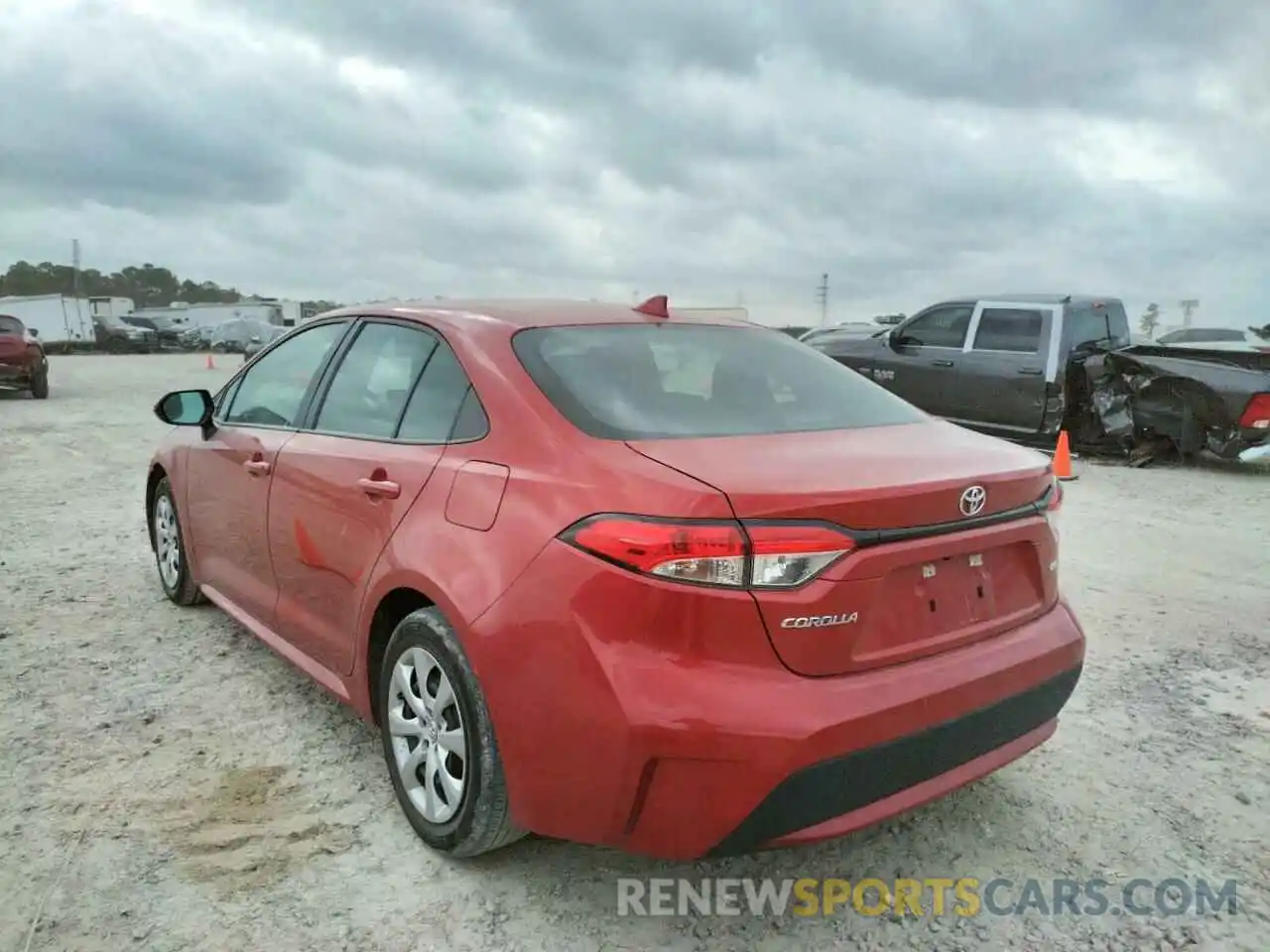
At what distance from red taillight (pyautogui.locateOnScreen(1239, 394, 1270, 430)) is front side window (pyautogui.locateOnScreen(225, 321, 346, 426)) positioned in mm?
9205

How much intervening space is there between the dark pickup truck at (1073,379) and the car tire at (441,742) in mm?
9136

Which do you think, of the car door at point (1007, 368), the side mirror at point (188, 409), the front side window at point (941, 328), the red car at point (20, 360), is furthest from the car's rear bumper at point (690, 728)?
the red car at point (20, 360)

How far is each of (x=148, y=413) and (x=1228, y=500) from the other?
46.8ft

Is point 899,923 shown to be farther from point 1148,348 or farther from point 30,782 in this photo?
point 1148,348

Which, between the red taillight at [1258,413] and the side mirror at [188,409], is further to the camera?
the red taillight at [1258,413]

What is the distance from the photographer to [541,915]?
2.42 metres

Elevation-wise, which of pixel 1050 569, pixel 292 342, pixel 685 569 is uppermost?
pixel 292 342

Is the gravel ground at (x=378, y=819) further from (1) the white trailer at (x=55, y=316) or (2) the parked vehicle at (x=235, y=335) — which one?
(1) the white trailer at (x=55, y=316)

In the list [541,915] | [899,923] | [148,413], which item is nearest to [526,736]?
[541,915]

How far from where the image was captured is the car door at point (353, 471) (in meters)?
2.80

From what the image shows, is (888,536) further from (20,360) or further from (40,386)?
(40,386)

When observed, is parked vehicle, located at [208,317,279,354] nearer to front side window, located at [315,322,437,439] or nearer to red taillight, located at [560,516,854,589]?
front side window, located at [315,322,437,439]

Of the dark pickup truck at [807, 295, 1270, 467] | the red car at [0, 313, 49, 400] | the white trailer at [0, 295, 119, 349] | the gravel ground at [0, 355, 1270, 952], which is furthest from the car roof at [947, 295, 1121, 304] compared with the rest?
the white trailer at [0, 295, 119, 349]

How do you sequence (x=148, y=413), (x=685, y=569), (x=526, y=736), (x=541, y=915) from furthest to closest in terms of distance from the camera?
(x=148, y=413) → (x=541, y=915) → (x=526, y=736) → (x=685, y=569)
